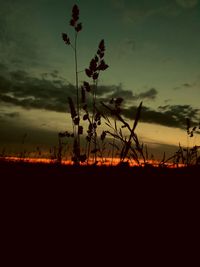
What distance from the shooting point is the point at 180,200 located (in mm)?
1911

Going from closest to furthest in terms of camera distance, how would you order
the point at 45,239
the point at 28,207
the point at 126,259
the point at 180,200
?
the point at 126,259
the point at 45,239
the point at 28,207
the point at 180,200

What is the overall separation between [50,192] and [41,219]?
39 cm

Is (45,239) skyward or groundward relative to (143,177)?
groundward

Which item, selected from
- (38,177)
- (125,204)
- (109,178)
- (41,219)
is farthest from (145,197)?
(38,177)

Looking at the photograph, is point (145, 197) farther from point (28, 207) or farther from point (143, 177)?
point (28, 207)

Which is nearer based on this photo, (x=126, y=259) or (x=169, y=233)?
(x=126, y=259)

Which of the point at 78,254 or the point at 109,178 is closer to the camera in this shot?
the point at 78,254

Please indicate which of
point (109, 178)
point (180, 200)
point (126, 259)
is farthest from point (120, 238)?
point (109, 178)

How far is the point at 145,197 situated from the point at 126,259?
0.66 m

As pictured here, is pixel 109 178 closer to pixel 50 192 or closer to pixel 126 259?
pixel 50 192

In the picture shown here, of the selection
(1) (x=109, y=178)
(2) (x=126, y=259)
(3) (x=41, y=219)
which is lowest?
(2) (x=126, y=259)

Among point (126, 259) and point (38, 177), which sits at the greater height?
point (38, 177)

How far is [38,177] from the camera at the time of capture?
2389mm

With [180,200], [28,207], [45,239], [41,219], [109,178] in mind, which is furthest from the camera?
[109,178]
